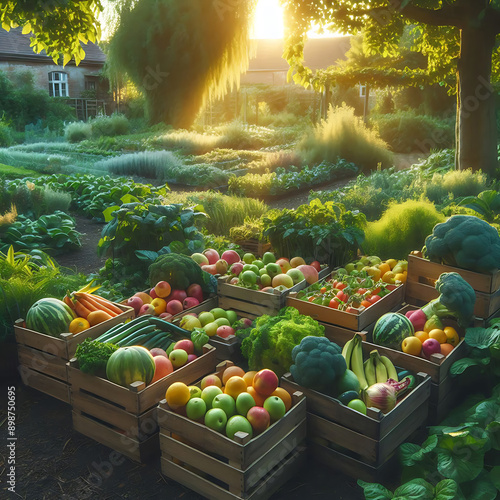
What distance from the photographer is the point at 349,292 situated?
13.6 feet

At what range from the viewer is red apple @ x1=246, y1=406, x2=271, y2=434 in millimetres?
2795

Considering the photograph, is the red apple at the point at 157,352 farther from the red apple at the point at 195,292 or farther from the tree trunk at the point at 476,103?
the tree trunk at the point at 476,103

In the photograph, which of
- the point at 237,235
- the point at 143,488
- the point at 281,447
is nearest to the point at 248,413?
the point at 281,447

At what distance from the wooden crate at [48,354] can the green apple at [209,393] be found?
3.58 feet

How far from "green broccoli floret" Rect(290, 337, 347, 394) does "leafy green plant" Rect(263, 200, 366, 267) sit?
1940 mm

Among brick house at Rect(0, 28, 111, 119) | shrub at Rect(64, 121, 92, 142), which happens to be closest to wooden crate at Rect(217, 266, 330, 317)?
shrub at Rect(64, 121, 92, 142)

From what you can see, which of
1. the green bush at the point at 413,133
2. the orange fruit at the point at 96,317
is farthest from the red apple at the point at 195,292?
the green bush at the point at 413,133

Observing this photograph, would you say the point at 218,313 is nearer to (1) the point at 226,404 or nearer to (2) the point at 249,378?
(2) the point at 249,378

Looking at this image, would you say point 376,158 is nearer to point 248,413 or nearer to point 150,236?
point 150,236

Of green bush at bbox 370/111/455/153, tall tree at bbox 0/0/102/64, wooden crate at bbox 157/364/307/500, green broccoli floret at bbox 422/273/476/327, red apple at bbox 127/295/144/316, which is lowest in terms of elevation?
wooden crate at bbox 157/364/307/500

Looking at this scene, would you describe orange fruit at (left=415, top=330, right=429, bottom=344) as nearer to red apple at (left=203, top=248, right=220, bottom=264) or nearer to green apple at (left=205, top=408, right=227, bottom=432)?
green apple at (left=205, top=408, right=227, bottom=432)

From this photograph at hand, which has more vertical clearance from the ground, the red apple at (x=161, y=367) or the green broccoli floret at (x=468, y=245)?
the green broccoli floret at (x=468, y=245)

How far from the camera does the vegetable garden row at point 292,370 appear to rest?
2789 mm

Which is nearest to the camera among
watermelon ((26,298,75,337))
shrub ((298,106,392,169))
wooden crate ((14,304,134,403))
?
wooden crate ((14,304,134,403))
